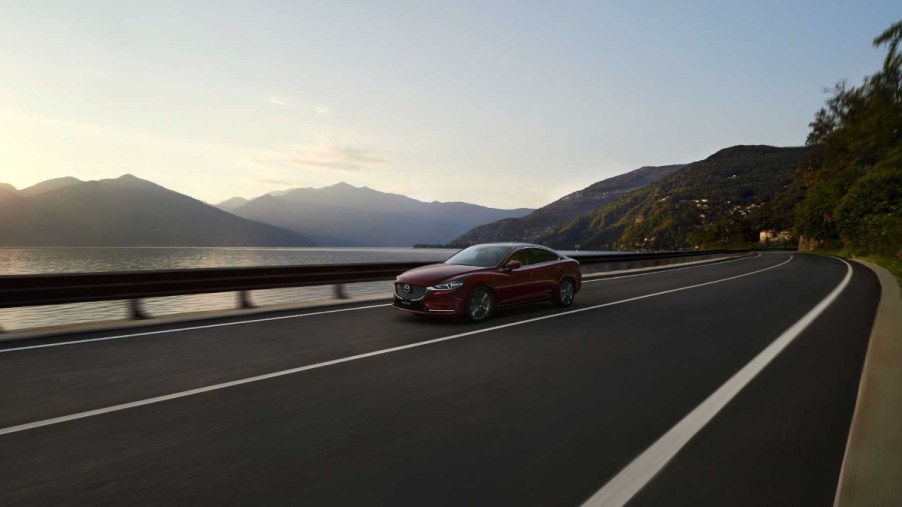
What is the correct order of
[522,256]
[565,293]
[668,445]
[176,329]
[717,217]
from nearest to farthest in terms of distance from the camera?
[668,445], [176,329], [522,256], [565,293], [717,217]

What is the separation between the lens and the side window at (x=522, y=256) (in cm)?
1126

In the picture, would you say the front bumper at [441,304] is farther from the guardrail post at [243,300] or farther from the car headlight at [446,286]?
the guardrail post at [243,300]

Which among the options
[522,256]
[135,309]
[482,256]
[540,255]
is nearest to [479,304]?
[482,256]

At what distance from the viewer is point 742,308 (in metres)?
11.8

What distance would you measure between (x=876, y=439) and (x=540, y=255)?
8192 mm

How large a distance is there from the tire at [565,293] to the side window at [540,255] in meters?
0.58

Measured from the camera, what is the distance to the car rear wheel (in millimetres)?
11875

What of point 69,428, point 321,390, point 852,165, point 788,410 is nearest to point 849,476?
point 788,410

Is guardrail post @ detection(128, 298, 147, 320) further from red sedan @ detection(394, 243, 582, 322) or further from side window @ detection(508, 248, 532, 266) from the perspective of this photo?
side window @ detection(508, 248, 532, 266)

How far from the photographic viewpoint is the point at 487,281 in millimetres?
10203

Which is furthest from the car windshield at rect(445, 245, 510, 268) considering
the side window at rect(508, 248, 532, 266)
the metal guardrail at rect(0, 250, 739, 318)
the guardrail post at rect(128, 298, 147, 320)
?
the guardrail post at rect(128, 298, 147, 320)

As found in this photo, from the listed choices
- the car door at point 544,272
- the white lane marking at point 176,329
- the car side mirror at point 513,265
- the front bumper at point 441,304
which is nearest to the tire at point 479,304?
the front bumper at point 441,304

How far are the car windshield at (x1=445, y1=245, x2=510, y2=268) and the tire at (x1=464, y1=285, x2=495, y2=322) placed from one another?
700 mm

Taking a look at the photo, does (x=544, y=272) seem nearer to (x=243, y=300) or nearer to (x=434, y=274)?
(x=434, y=274)
